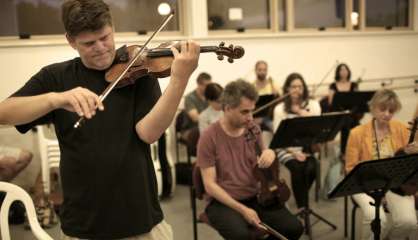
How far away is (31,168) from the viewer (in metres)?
4.51

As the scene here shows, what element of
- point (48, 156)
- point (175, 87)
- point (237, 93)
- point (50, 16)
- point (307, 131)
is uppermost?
point (50, 16)

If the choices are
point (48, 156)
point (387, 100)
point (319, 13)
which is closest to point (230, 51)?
point (387, 100)

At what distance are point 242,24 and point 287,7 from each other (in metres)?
0.79

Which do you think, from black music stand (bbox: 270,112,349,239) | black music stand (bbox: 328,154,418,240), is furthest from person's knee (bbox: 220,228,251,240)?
black music stand (bbox: 270,112,349,239)

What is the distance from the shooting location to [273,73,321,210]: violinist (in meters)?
3.54

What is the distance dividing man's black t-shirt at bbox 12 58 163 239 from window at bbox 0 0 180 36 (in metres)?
3.09

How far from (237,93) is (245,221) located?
30.0 inches

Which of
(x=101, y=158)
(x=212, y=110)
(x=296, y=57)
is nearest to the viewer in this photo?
(x=101, y=158)

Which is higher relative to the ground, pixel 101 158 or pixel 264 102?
pixel 101 158

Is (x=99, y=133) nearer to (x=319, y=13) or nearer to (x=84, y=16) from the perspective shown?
(x=84, y=16)

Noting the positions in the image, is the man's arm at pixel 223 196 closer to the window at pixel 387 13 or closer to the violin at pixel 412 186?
the violin at pixel 412 186

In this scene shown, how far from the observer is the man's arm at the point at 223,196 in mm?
2402

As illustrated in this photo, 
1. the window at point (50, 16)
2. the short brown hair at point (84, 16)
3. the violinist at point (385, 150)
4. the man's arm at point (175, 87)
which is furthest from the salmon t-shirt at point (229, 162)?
→ the window at point (50, 16)

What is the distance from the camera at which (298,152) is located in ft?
12.2
